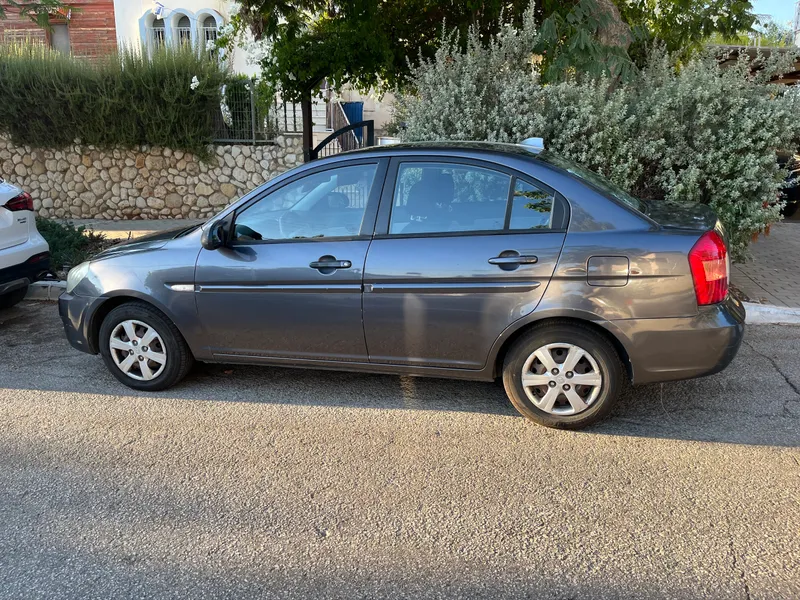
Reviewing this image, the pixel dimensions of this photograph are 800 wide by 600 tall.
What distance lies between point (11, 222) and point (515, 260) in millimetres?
4786

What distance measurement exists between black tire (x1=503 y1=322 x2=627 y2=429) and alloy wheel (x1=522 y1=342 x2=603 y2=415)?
0.01 metres

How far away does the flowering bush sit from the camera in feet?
20.6

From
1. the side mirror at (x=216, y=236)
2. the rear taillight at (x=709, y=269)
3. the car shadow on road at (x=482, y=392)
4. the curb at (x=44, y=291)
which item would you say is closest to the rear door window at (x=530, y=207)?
the rear taillight at (x=709, y=269)

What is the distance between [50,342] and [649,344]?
503 centimetres

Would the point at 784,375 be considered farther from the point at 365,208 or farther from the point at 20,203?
the point at 20,203

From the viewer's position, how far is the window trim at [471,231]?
3850 mm

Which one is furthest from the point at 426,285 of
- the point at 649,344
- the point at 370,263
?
the point at 649,344

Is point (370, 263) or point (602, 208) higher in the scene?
point (602, 208)

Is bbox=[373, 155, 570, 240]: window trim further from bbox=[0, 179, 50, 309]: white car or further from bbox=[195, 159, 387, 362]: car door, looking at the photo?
bbox=[0, 179, 50, 309]: white car

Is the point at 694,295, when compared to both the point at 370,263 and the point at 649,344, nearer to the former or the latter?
the point at 649,344

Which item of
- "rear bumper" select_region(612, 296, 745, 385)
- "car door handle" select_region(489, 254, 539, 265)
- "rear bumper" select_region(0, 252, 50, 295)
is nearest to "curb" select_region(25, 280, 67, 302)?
"rear bumper" select_region(0, 252, 50, 295)

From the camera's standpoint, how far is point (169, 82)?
11312 mm

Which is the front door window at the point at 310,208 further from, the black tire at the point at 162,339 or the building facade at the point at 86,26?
the building facade at the point at 86,26

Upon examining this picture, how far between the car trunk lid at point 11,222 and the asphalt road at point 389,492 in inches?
69.2
